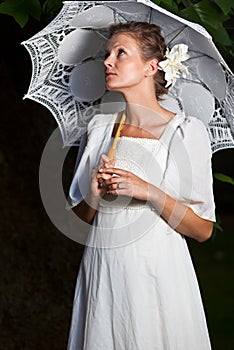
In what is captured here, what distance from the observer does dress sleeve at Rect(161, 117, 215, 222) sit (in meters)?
2.71

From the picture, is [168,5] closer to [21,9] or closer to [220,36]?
[220,36]

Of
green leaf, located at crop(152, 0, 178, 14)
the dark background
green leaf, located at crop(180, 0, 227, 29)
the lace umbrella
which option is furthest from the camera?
the dark background

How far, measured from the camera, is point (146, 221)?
274 centimetres

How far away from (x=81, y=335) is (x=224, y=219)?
8.22m

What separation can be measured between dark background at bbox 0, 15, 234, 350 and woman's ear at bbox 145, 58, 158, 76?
2.00 m

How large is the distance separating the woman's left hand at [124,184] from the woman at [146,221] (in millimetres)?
30

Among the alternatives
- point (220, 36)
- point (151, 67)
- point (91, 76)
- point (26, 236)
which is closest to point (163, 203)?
point (151, 67)

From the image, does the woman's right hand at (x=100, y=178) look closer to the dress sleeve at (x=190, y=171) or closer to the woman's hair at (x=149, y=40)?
the dress sleeve at (x=190, y=171)

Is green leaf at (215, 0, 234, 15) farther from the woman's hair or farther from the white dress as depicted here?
the white dress

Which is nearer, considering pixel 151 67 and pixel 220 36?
pixel 151 67

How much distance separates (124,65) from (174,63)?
16 centimetres

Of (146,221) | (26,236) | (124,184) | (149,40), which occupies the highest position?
(149,40)

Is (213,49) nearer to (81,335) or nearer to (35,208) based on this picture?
(81,335)

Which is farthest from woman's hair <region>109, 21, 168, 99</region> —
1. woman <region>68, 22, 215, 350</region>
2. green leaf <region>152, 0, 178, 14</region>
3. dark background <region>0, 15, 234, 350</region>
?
dark background <region>0, 15, 234, 350</region>
